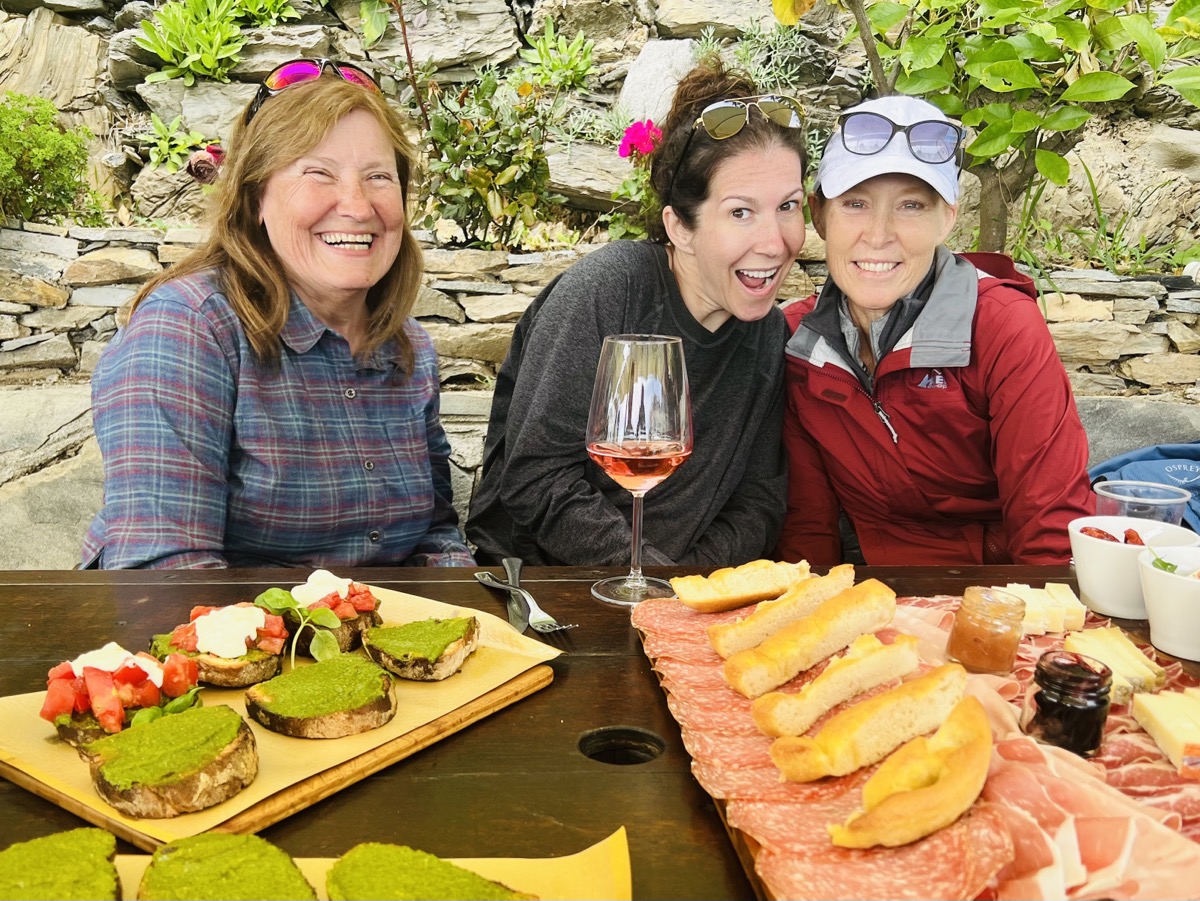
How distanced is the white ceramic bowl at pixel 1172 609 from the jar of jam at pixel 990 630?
28cm

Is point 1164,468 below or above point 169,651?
below

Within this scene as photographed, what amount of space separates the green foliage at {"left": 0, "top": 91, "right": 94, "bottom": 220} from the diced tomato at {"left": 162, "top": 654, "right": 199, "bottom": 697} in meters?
4.21

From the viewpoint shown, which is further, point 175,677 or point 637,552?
point 637,552

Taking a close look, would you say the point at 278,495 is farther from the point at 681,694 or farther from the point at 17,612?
the point at 681,694

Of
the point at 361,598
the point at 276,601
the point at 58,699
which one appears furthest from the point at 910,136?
the point at 58,699

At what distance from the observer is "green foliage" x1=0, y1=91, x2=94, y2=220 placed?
15.0 ft

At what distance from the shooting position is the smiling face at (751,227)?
265 cm

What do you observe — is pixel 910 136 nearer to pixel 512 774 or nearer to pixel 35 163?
pixel 512 774

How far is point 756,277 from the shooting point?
269 cm

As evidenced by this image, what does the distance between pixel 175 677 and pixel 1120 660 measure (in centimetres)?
129

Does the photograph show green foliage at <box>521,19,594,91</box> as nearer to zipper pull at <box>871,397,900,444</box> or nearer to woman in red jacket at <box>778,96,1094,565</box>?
woman in red jacket at <box>778,96,1094,565</box>

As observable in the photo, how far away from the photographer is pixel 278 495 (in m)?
2.31

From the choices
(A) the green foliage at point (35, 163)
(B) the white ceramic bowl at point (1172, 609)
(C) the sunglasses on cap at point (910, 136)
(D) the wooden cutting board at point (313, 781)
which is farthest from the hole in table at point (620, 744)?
(A) the green foliage at point (35, 163)

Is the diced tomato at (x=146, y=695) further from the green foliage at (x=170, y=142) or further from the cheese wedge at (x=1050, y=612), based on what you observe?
the green foliage at (x=170, y=142)
